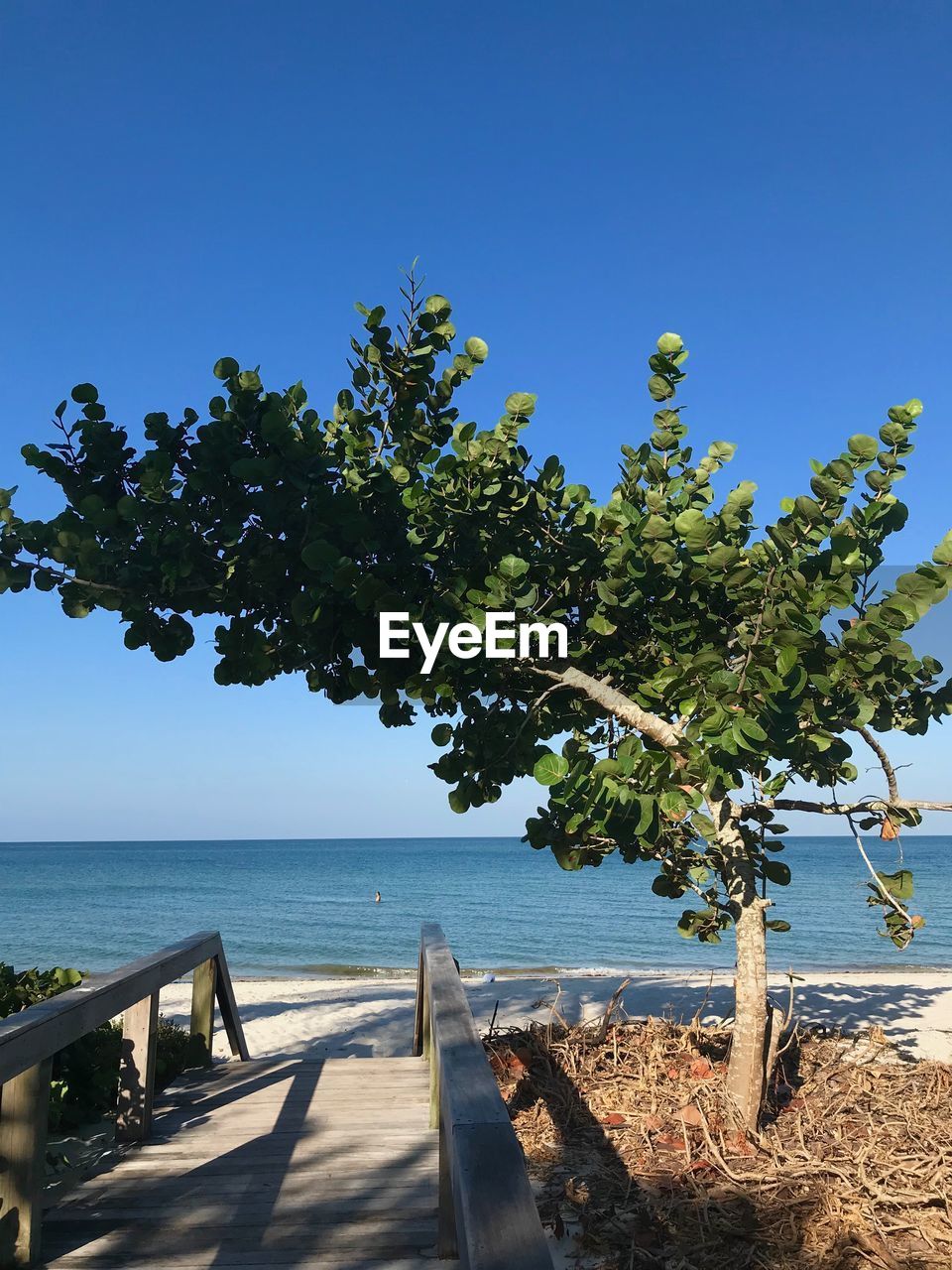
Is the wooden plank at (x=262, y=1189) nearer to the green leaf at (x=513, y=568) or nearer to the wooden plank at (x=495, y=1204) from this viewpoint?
the wooden plank at (x=495, y=1204)

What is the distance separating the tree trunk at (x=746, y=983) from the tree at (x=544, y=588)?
1 centimetres

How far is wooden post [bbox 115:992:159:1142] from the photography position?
15.9 ft

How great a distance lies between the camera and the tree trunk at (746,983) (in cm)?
504

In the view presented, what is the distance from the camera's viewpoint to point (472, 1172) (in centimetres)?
179

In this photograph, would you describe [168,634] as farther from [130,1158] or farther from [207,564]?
[130,1158]

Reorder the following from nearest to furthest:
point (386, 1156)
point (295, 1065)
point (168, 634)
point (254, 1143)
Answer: point (386, 1156)
point (254, 1143)
point (168, 634)
point (295, 1065)

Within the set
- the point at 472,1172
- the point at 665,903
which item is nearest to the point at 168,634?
the point at 472,1172

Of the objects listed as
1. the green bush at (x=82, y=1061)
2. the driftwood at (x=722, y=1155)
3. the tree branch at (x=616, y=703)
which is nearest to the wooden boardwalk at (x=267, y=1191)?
the green bush at (x=82, y=1061)

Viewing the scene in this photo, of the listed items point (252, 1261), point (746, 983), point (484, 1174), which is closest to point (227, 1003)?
point (252, 1261)

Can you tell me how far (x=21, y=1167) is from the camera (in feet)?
11.1

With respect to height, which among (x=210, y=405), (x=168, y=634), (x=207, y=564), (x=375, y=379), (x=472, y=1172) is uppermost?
(x=375, y=379)

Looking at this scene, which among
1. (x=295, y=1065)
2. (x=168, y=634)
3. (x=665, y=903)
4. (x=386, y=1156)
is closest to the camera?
(x=386, y=1156)

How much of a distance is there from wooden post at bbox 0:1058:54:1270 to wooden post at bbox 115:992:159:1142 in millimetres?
1379

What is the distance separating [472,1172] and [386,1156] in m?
3.08
